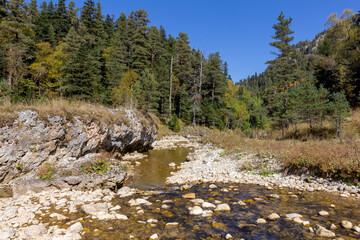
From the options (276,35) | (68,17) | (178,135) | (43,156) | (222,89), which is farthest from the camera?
(68,17)

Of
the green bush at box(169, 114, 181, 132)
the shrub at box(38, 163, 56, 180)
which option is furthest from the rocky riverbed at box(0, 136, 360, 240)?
the green bush at box(169, 114, 181, 132)

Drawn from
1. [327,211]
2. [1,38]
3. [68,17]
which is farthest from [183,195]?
[68,17]

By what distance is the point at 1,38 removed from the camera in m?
26.7

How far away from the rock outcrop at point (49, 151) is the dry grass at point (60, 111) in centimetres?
18

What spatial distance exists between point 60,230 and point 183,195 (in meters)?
4.26

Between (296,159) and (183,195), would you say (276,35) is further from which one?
(183,195)

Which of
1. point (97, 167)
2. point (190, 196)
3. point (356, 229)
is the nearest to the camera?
point (356, 229)

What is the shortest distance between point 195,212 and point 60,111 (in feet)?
25.8

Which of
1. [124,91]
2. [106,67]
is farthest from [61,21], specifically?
[124,91]

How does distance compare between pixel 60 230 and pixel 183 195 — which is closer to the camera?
pixel 60 230

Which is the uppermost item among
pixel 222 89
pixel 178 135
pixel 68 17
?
pixel 68 17

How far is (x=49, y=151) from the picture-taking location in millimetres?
8391

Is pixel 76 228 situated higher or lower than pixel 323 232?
lower

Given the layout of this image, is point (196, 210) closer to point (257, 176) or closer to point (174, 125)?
point (257, 176)
